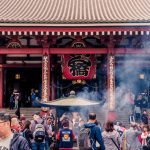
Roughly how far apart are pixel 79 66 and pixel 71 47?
1116 mm

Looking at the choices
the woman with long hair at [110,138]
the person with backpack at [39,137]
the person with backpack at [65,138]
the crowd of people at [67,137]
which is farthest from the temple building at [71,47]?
the woman with long hair at [110,138]

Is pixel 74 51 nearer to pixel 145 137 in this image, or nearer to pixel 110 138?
pixel 145 137

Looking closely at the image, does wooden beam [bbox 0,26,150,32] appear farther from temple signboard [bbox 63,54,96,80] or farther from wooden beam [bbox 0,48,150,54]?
temple signboard [bbox 63,54,96,80]

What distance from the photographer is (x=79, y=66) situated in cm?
2092

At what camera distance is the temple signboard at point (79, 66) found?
2088 cm

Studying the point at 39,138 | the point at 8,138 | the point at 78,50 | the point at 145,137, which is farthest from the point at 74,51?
the point at 8,138

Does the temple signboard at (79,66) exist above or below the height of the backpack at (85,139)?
above

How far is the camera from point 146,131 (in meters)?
13.0

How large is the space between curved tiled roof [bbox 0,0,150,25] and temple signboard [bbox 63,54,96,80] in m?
1.92

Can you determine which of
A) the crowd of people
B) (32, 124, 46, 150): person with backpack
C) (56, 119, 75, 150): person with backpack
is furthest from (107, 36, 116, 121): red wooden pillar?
(32, 124, 46, 150): person with backpack

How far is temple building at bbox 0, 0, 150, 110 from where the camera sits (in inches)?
738

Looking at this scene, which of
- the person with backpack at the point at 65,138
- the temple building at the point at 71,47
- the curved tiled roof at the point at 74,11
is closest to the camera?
the person with backpack at the point at 65,138

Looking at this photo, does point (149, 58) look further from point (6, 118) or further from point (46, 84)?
point (6, 118)

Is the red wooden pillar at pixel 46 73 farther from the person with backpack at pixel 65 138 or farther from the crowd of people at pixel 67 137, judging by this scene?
the person with backpack at pixel 65 138
